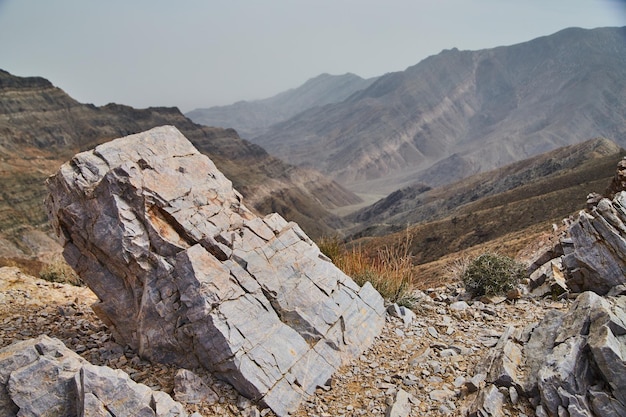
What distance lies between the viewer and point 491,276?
11633 mm

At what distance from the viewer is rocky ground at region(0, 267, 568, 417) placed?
7105mm

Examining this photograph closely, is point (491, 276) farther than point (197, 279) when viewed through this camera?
Yes

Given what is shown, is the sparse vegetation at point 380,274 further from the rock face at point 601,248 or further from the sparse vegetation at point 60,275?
the sparse vegetation at point 60,275

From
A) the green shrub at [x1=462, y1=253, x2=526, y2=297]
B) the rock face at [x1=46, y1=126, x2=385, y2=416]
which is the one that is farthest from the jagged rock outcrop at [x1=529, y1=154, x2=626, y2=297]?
the rock face at [x1=46, y1=126, x2=385, y2=416]

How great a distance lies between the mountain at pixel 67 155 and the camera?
195ft

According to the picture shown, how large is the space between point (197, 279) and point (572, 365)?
19.7 ft

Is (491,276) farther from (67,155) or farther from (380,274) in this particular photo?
(67,155)

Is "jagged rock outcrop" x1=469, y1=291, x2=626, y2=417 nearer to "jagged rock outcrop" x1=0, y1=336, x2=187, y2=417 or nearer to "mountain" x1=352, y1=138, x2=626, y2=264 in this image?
"jagged rock outcrop" x1=0, y1=336, x2=187, y2=417

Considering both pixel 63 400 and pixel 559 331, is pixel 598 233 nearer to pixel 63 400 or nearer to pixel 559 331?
pixel 559 331

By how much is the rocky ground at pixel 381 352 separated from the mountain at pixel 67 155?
152ft

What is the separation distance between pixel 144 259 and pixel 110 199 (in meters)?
1.30

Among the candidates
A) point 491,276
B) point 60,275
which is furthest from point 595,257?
point 60,275

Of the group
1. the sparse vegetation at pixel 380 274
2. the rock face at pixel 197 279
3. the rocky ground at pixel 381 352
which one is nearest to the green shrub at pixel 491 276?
the rocky ground at pixel 381 352

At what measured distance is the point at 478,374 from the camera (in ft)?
24.2
